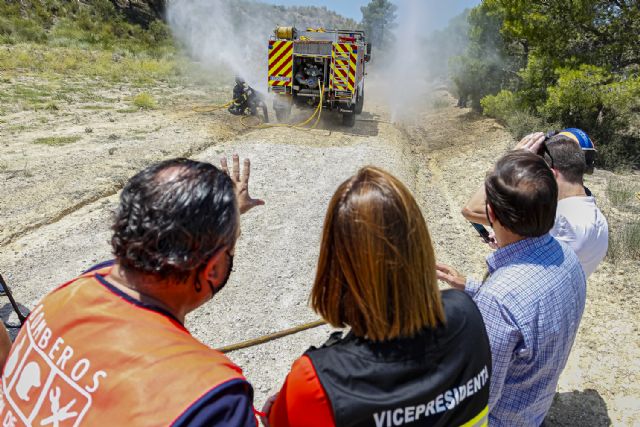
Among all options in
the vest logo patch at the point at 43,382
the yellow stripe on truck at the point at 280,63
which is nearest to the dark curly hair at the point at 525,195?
the vest logo patch at the point at 43,382

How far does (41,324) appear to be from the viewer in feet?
3.73

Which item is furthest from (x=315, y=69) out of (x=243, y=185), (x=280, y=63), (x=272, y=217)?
(x=243, y=185)

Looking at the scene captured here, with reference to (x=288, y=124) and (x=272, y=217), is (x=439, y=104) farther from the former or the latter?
(x=272, y=217)

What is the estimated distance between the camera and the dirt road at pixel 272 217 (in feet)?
11.2

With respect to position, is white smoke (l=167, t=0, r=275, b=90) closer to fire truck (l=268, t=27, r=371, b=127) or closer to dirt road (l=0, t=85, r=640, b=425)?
fire truck (l=268, t=27, r=371, b=127)

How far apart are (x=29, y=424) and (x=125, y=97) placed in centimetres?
1357

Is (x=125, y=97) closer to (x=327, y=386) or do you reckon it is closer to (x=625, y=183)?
(x=625, y=183)

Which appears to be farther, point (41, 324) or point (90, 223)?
point (90, 223)

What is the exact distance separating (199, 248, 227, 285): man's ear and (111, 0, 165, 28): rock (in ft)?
106

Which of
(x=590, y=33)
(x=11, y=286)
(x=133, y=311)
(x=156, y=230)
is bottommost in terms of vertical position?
(x=11, y=286)

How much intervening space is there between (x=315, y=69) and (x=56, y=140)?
19.5ft

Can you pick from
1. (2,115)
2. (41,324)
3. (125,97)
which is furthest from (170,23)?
(41,324)

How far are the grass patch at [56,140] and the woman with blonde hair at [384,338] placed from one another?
8.56 m

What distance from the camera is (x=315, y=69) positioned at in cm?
1112
